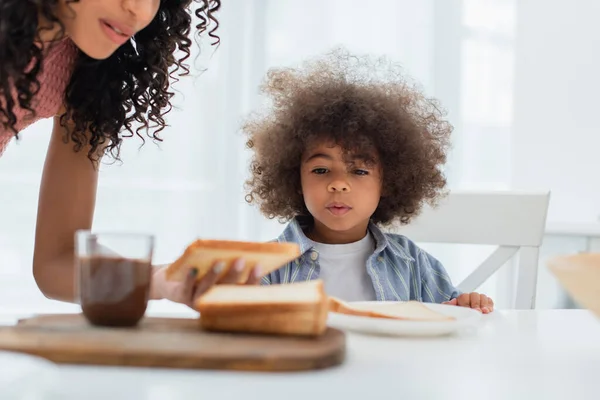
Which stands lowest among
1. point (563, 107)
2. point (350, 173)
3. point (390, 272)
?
point (390, 272)

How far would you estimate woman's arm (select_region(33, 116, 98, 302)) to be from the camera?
1.52 meters

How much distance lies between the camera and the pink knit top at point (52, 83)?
54.8 inches

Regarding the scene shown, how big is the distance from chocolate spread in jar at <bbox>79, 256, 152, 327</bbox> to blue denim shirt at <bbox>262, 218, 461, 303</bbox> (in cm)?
88

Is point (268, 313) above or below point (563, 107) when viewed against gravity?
below

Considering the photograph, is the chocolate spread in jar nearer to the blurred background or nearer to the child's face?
the child's face

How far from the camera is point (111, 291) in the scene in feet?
2.53

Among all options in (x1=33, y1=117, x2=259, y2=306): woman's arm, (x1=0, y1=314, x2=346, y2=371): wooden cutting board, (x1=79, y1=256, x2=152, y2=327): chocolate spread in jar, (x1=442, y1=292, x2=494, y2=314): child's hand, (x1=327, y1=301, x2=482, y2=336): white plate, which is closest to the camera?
(x1=0, y1=314, x2=346, y2=371): wooden cutting board

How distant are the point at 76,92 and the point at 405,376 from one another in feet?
3.25

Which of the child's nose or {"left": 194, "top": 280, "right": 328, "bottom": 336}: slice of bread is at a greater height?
the child's nose

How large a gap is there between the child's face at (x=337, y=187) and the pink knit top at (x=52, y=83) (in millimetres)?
545

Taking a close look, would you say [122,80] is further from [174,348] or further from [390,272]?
[174,348]

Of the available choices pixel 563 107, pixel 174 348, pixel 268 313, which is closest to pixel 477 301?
pixel 268 313

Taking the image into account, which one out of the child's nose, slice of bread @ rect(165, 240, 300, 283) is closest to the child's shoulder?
the child's nose

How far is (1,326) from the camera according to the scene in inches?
29.2
